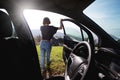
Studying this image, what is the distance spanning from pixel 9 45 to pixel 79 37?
66.8 inches

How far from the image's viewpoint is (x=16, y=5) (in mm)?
1939

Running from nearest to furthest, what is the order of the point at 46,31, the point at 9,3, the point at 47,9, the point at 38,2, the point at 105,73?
the point at 9,3 → the point at 105,73 → the point at 47,9 → the point at 38,2 → the point at 46,31

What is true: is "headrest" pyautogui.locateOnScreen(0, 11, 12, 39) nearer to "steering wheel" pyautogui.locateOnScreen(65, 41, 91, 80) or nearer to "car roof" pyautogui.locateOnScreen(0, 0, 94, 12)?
"car roof" pyautogui.locateOnScreen(0, 0, 94, 12)

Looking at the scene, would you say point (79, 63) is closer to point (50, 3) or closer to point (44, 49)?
point (50, 3)

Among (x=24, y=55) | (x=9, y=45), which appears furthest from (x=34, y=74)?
(x=9, y=45)

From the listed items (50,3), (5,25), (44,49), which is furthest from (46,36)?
(5,25)

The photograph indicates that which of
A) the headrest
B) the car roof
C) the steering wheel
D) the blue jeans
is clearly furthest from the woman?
the headrest

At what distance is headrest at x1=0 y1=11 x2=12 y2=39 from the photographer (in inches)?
76.5

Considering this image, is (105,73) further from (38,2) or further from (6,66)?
Result: (38,2)

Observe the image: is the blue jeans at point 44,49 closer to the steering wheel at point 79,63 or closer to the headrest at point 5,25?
the steering wheel at point 79,63

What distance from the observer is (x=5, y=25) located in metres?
1.99

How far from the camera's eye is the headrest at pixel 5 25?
6.38ft

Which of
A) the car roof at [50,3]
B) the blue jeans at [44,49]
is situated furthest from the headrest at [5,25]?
the blue jeans at [44,49]

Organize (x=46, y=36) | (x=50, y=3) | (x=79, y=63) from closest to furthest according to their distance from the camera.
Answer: (x=79, y=63) < (x=50, y=3) < (x=46, y=36)
